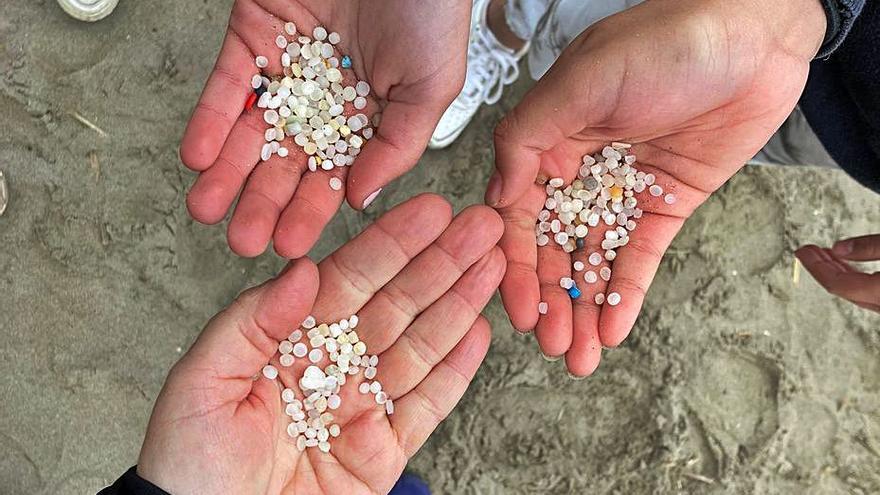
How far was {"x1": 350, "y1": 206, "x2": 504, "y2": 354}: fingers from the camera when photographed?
1.89 metres

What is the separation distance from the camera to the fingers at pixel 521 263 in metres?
1.91

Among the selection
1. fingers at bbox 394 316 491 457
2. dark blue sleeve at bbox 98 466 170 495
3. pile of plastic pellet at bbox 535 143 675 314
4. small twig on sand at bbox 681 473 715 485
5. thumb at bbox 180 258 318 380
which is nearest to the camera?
dark blue sleeve at bbox 98 466 170 495

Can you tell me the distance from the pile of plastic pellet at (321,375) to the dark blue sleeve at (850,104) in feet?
4.48

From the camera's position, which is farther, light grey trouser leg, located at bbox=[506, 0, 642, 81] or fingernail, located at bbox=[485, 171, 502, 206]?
light grey trouser leg, located at bbox=[506, 0, 642, 81]

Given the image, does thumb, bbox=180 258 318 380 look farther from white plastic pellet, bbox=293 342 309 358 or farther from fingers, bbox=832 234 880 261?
fingers, bbox=832 234 880 261

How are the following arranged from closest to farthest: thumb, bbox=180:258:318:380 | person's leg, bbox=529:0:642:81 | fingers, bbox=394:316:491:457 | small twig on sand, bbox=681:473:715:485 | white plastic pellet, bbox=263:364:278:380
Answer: thumb, bbox=180:258:318:380 < white plastic pellet, bbox=263:364:278:380 < fingers, bbox=394:316:491:457 < person's leg, bbox=529:0:642:81 < small twig on sand, bbox=681:473:715:485

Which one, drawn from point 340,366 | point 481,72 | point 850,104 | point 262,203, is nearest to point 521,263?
point 340,366

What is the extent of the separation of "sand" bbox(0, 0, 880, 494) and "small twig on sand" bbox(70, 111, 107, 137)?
0.05 ft

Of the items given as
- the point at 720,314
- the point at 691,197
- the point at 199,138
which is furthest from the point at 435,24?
the point at 720,314

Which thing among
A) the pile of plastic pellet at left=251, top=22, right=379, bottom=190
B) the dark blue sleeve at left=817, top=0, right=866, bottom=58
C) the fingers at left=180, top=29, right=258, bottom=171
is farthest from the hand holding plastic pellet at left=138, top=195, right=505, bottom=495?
the dark blue sleeve at left=817, top=0, right=866, bottom=58

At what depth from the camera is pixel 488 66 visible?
102 inches

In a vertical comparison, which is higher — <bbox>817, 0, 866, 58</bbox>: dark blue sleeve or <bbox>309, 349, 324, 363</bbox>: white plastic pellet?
<bbox>817, 0, 866, 58</bbox>: dark blue sleeve

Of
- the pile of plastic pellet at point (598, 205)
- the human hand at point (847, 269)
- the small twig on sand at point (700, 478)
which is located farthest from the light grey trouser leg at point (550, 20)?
the small twig on sand at point (700, 478)

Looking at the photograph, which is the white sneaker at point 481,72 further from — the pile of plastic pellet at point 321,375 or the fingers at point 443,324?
the pile of plastic pellet at point 321,375
